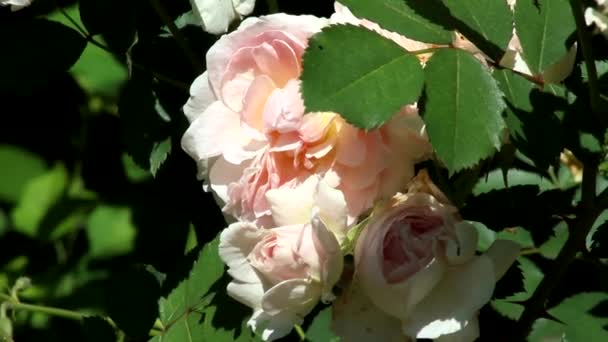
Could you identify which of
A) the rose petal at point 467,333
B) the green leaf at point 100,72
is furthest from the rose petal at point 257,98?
the green leaf at point 100,72

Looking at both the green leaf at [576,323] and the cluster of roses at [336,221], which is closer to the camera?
the cluster of roses at [336,221]

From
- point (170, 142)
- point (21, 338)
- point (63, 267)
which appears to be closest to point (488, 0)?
point (170, 142)

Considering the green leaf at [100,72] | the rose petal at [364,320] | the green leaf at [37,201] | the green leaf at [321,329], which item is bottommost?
the green leaf at [37,201]

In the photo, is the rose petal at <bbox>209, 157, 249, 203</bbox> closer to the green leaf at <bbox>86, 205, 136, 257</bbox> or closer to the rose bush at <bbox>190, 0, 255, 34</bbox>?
the rose bush at <bbox>190, 0, 255, 34</bbox>

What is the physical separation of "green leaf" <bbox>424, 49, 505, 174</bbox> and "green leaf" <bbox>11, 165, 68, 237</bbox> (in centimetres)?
126

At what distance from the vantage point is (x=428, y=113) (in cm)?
73

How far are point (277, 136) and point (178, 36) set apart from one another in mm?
308

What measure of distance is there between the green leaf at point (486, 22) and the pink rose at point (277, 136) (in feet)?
0.25

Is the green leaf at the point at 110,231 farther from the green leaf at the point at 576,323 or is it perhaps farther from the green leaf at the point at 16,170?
the green leaf at the point at 576,323

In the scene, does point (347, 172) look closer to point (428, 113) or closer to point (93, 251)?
point (428, 113)

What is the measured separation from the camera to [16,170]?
2104mm

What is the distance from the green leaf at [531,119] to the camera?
76 cm

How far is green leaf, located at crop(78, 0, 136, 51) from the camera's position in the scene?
1069 millimetres

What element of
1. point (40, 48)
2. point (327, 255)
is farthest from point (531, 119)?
point (40, 48)
